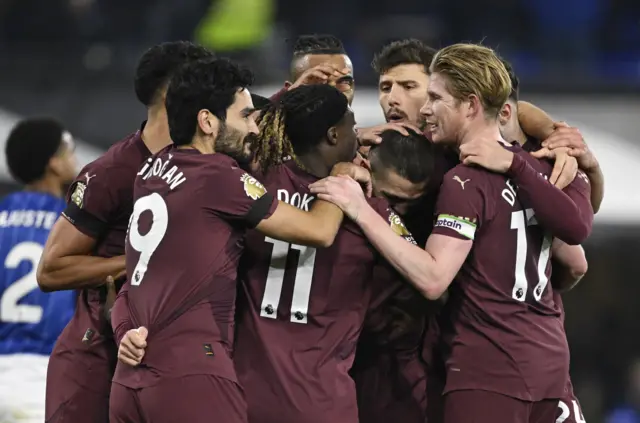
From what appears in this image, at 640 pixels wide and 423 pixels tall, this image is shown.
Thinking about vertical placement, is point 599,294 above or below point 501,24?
below

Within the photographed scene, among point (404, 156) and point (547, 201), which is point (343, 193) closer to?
point (404, 156)

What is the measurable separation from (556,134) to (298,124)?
1.15 m

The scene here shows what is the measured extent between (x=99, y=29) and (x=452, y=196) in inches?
347

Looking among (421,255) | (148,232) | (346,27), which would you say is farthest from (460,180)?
(346,27)

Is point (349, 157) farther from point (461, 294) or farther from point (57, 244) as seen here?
point (57, 244)

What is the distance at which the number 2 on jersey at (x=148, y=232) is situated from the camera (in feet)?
14.2

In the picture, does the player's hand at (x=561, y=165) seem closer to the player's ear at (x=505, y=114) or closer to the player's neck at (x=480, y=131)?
the player's ear at (x=505, y=114)

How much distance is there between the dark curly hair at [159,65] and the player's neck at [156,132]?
0.18 ft

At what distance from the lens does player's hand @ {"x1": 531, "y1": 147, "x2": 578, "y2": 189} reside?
4.86 meters

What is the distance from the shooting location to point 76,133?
39.0 feet

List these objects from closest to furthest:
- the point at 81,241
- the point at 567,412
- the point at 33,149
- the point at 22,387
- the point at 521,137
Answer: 1. the point at 81,241
2. the point at 567,412
3. the point at 521,137
4. the point at 22,387
5. the point at 33,149

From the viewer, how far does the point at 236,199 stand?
4336 millimetres

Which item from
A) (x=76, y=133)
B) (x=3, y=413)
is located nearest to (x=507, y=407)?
(x=3, y=413)

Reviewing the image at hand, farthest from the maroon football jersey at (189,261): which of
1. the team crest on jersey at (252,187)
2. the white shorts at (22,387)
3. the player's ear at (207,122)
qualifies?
the white shorts at (22,387)
